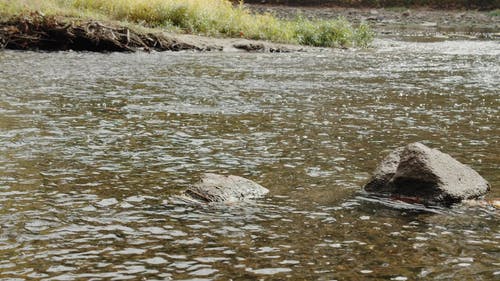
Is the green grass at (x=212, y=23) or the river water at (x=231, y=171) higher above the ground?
the green grass at (x=212, y=23)

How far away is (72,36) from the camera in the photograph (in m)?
35.2

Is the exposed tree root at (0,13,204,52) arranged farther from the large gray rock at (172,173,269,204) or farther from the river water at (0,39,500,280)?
the large gray rock at (172,173,269,204)

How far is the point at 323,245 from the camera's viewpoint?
858 centimetres

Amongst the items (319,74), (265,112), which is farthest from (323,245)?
(319,74)

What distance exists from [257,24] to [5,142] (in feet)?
103

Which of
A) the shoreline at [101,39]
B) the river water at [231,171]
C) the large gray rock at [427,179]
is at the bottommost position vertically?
the river water at [231,171]

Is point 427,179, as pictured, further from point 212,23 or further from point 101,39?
point 212,23

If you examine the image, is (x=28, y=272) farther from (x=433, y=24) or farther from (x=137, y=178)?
(x=433, y=24)

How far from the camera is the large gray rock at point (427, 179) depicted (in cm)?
1055

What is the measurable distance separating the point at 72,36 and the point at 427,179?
91.7 ft

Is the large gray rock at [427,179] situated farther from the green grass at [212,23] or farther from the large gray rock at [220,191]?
the green grass at [212,23]

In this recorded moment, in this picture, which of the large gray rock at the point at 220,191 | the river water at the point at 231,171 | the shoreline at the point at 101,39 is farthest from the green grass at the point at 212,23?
the large gray rock at the point at 220,191

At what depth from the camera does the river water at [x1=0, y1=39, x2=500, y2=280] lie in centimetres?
796

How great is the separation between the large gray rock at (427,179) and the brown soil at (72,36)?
26672mm
